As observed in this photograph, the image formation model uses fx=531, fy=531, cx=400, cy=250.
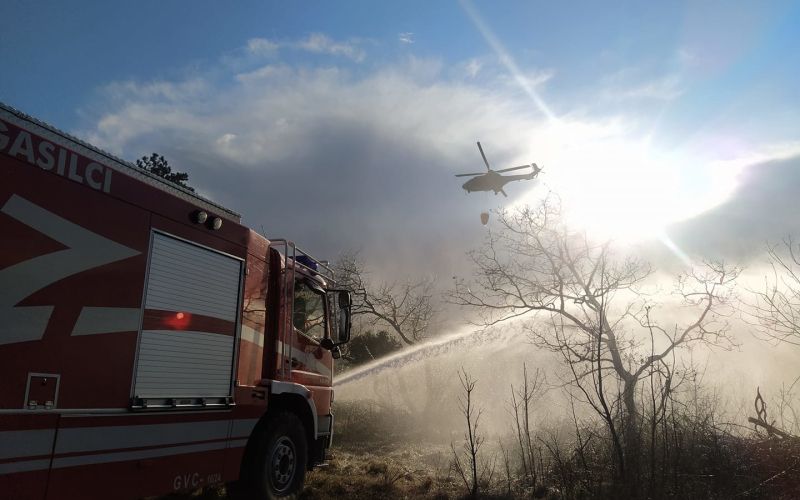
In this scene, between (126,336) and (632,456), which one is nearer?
(126,336)

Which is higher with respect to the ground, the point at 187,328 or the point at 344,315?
the point at 344,315

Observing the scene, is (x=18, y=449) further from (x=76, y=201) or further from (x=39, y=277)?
(x=76, y=201)

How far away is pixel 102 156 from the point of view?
15.6 ft

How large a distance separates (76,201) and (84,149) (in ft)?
1.70

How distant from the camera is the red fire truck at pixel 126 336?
3.90m

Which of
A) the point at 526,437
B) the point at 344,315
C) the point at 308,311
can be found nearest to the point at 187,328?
the point at 308,311

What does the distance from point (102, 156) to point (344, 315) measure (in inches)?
187

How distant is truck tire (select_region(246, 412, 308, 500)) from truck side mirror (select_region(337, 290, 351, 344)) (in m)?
1.66

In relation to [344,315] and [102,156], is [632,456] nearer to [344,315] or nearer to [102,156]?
[344,315]

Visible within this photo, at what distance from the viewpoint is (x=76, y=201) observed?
4371 millimetres

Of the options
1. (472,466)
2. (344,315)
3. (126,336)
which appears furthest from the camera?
(472,466)

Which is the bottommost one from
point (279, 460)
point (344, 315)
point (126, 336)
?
point (279, 460)

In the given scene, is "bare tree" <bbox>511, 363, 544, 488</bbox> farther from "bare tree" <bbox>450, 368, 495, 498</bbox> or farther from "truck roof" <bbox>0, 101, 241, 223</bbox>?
"truck roof" <bbox>0, 101, 241, 223</bbox>

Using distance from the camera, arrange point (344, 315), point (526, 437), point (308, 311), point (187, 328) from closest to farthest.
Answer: point (187, 328), point (308, 311), point (344, 315), point (526, 437)
